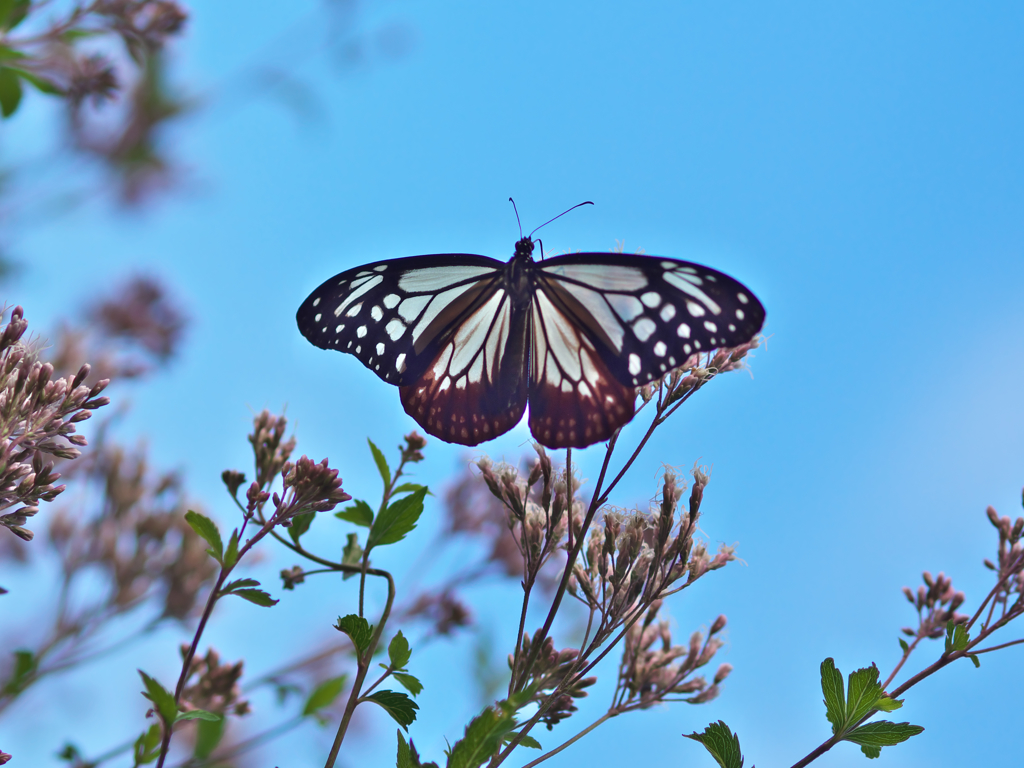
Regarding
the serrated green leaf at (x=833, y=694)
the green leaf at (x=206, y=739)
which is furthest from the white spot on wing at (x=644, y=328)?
the green leaf at (x=206, y=739)

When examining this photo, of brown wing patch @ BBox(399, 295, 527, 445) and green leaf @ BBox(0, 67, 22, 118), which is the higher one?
green leaf @ BBox(0, 67, 22, 118)

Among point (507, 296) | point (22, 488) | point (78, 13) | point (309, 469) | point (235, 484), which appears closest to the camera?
point (22, 488)

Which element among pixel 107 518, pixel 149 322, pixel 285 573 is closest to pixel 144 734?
pixel 285 573

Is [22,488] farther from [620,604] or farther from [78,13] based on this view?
[78,13]

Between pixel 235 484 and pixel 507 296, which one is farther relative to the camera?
pixel 507 296

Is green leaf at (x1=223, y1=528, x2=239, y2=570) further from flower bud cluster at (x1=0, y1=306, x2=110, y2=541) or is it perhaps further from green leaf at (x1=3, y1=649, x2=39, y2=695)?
green leaf at (x1=3, y1=649, x2=39, y2=695)

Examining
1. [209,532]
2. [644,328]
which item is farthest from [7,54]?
[644,328]

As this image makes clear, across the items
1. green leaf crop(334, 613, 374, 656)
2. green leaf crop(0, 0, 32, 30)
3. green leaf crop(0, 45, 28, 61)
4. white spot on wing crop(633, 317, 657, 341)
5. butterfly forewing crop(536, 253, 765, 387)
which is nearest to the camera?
green leaf crop(334, 613, 374, 656)

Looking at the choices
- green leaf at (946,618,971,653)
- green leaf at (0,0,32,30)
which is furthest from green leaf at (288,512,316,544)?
green leaf at (0,0,32,30)
